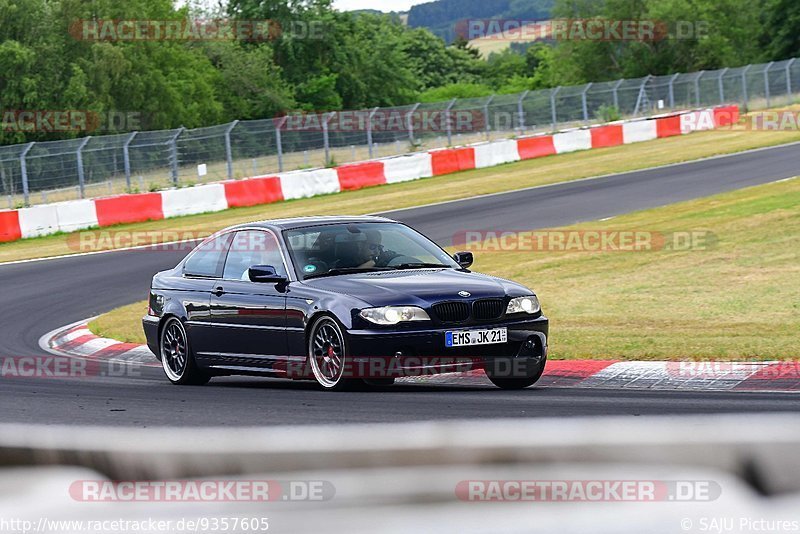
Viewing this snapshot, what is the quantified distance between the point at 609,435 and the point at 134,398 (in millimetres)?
6465

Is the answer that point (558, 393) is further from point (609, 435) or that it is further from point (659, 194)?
point (659, 194)

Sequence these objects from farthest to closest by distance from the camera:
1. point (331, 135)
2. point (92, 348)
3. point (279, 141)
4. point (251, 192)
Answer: point (331, 135) < point (279, 141) < point (251, 192) < point (92, 348)

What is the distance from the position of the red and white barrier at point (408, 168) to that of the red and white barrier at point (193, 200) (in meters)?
5.81

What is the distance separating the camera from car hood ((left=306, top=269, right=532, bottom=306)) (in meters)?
8.86

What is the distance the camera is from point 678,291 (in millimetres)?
14156

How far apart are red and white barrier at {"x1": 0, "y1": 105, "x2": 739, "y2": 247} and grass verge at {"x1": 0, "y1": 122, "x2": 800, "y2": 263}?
395mm

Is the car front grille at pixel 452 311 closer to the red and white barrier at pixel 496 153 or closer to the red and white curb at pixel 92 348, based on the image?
the red and white curb at pixel 92 348

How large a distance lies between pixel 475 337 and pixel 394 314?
Answer: 605 mm

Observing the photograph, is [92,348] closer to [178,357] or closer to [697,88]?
[178,357]

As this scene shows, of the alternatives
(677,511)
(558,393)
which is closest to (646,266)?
(558,393)

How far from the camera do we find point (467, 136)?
40.7 metres

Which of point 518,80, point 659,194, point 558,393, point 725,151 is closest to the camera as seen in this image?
point 558,393

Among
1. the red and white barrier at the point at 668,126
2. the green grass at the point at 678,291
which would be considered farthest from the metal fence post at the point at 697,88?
the green grass at the point at 678,291

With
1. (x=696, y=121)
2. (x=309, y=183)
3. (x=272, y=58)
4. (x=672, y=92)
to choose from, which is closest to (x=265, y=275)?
(x=309, y=183)
